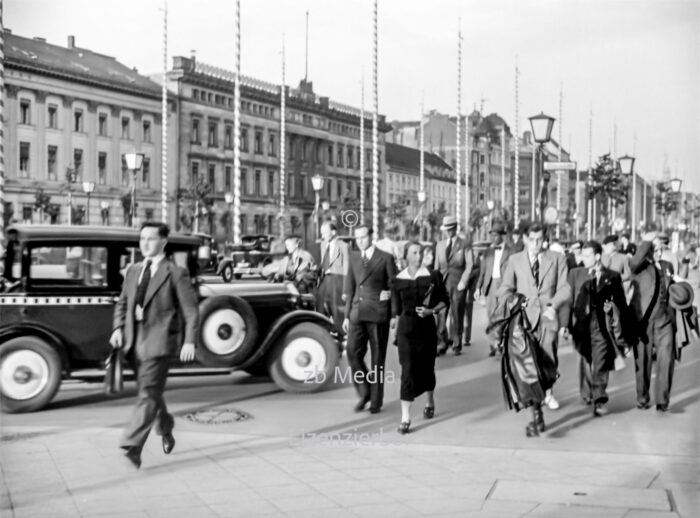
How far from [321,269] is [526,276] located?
1674 millimetres

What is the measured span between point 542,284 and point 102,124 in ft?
12.4

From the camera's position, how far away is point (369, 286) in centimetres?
823

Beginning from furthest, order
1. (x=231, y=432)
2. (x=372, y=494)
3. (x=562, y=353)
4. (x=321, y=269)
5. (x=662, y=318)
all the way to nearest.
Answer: (x=562, y=353) < (x=662, y=318) < (x=321, y=269) < (x=231, y=432) < (x=372, y=494)

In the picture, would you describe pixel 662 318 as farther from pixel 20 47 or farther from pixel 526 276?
pixel 20 47

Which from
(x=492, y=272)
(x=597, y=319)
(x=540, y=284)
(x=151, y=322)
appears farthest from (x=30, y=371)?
(x=492, y=272)

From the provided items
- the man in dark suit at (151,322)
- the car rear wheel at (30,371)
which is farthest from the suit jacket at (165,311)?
the car rear wheel at (30,371)

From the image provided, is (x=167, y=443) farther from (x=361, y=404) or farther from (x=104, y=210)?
(x=361, y=404)

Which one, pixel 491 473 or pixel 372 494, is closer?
pixel 372 494

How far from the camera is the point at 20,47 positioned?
711cm

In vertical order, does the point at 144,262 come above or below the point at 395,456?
above

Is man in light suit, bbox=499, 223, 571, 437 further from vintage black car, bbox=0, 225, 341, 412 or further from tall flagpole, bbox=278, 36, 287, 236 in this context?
tall flagpole, bbox=278, 36, 287, 236

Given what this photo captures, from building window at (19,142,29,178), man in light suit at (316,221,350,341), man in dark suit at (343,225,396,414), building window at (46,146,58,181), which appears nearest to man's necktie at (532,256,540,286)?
man in dark suit at (343,225,396,414)

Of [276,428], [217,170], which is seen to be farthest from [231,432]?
[217,170]

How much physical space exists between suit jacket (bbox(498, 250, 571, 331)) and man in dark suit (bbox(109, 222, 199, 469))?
2.95 m
